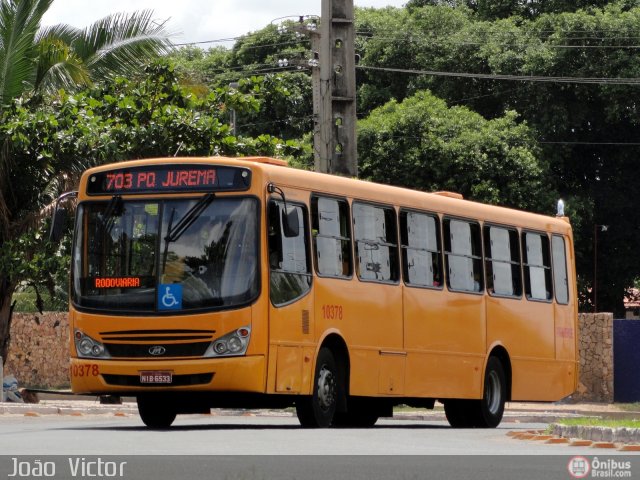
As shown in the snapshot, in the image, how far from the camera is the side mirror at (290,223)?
17.3 meters

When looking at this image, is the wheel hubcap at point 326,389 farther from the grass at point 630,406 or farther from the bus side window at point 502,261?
the grass at point 630,406

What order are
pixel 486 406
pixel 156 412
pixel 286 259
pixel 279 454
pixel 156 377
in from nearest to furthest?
1. pixel 279 454
2. pixel 156 377
3. pixel 286 259
4. pixel 156 412
5. pixel 486 406

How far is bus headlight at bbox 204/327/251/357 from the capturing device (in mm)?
17062

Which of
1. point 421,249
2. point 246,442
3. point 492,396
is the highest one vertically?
point 421,249

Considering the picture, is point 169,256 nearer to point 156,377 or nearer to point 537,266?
point 156,377

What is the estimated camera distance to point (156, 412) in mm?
18922

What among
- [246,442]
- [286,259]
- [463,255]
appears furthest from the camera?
[463,255]

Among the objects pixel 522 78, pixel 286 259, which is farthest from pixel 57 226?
pixel 522 78

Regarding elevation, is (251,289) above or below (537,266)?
below

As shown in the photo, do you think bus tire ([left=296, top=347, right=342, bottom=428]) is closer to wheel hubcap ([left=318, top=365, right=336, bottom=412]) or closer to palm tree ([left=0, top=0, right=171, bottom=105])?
wheel hubcap ([left=318, top=365, right=336, bottom=412])

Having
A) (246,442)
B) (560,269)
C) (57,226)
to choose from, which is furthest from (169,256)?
(560,269)

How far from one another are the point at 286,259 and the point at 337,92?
9.71 m
